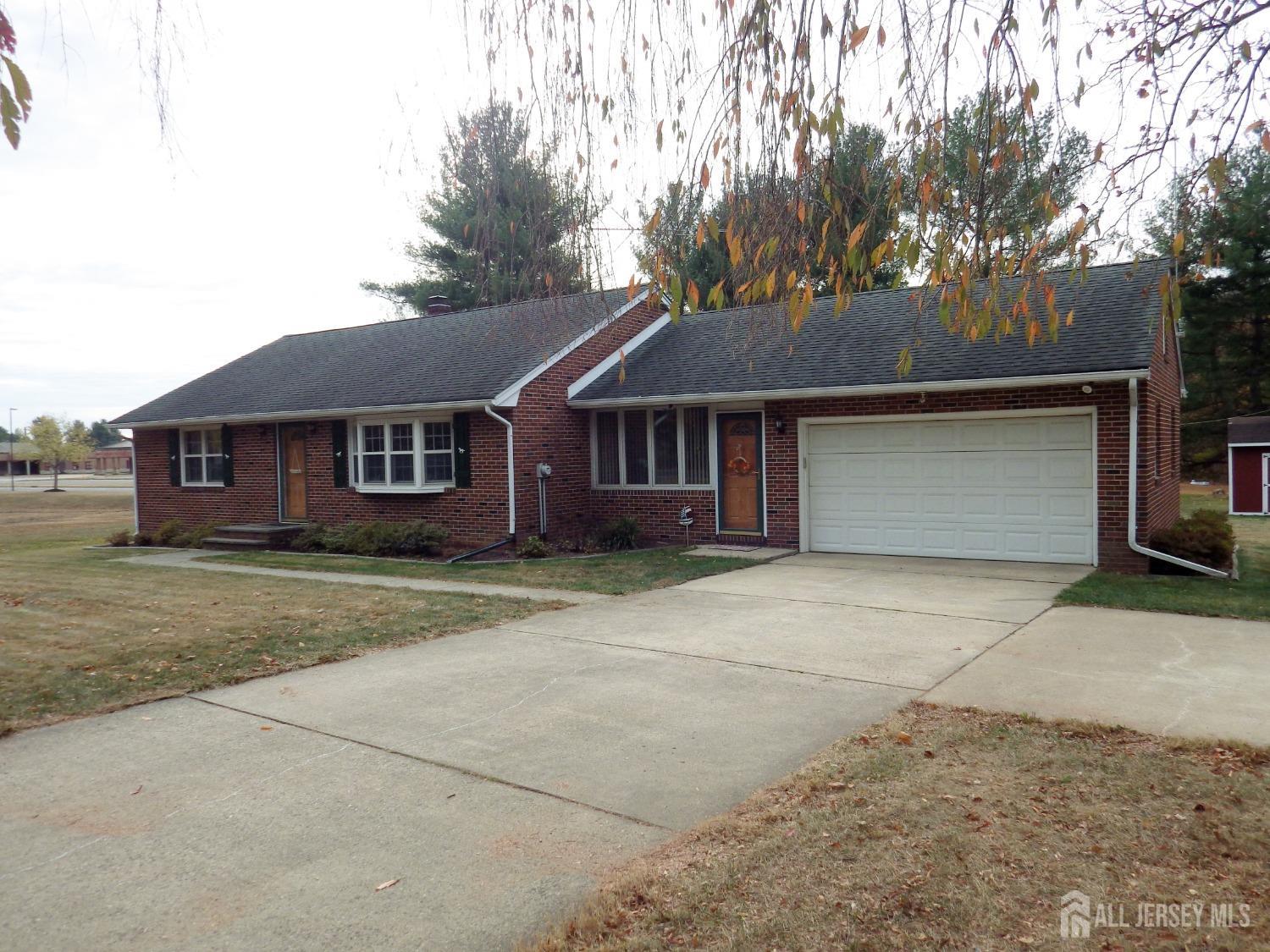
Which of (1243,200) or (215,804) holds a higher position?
(1243,200)

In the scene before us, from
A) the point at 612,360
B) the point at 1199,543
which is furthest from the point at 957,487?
the point at 612,360

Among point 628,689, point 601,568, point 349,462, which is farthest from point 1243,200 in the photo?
point 349,462

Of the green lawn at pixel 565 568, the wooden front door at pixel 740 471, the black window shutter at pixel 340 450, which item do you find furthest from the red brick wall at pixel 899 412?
the black window shutter at pixel 340 450

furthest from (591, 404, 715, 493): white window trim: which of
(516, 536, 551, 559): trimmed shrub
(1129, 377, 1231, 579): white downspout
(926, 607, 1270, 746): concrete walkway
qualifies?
(926, 607, 1270, 746): concrete walkway

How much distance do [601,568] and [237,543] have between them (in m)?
8.16

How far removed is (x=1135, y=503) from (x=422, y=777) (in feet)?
33.3

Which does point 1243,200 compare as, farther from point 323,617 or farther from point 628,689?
point 323,617

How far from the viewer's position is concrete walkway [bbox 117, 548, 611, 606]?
10172 millimetres

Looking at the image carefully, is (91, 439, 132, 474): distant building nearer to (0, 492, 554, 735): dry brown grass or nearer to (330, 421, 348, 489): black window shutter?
(330, 421, 348, 489): black window shutter

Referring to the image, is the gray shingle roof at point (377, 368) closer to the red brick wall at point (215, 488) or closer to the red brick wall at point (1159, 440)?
the red brick wall at point (215, 488)

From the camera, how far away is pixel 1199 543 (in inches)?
439

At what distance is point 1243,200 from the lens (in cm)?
1111

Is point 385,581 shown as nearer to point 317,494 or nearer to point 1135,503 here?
point 317,494

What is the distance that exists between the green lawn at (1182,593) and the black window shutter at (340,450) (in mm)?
12080
